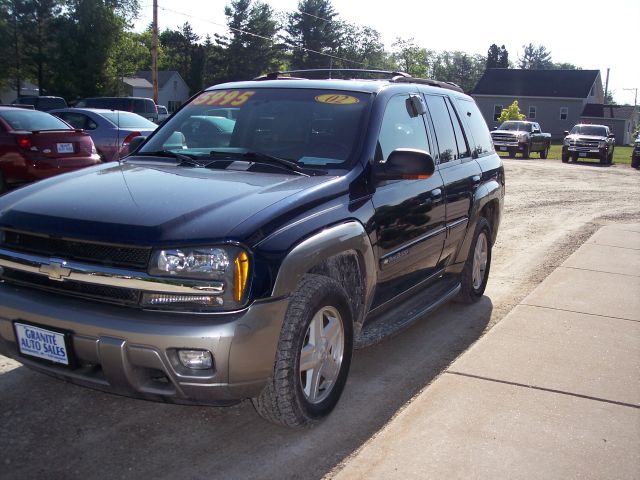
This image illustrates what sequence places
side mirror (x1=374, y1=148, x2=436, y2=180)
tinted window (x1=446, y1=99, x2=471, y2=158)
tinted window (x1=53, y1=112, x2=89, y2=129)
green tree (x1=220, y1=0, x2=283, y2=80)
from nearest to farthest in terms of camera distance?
side mirror (x1=374, y1=148, x2=436, y2=180), tinted window (x1=446, y1=99, x2=471, y2=158), tinted window (x1=53, y1=112, x2=89, y2=129), green tree (x1=220, y1=0, x2=283, y2=80)

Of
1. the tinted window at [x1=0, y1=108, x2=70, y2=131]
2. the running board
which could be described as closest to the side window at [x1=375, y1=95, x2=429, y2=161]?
the running board

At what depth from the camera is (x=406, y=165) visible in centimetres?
416

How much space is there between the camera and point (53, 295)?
133 inches

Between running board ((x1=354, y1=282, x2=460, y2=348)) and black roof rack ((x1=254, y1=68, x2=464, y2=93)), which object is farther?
black roof rack ((x1=254, y1=68, x2=464, y2=93))

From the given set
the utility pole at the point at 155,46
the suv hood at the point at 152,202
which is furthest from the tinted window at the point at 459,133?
the utility pole at the point at 155,46

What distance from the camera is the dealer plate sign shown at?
3.26 meters

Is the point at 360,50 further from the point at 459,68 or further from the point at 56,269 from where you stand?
the point at 56,269

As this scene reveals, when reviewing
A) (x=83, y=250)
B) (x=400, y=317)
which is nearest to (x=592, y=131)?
(x=400, y=317)

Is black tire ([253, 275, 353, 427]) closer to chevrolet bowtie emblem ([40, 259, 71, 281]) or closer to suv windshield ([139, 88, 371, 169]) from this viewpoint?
suv windshield ([139, 88, 371, 169])

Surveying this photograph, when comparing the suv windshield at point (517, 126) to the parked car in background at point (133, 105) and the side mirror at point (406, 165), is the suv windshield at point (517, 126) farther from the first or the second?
the side mirror at point (406, 165)

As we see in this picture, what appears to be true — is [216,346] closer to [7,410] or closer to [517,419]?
[7,410]

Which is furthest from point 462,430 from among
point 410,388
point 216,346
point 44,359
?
point 44,359

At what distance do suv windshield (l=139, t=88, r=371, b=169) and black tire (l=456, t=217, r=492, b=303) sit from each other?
2.11m

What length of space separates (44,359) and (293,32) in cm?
8455
